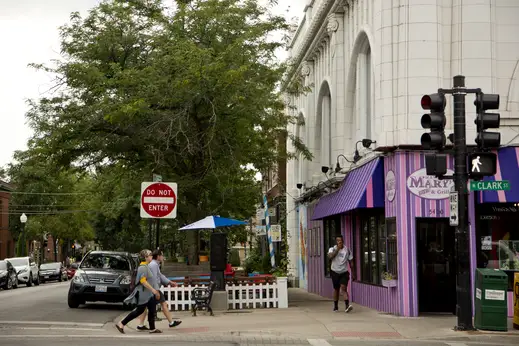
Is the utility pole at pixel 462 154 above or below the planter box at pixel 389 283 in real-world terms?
above

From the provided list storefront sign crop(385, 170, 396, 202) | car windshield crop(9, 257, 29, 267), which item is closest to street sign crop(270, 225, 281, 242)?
storefront sign crop(385, 170, 396, 202)

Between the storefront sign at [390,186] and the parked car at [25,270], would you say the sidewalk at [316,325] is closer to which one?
the storefront sign at [390,186]

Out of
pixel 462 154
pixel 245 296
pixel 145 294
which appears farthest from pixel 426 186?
pixel 145 294

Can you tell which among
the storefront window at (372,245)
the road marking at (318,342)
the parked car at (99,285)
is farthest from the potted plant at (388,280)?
the parked car at (99,285)

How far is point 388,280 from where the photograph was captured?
1828 centimetres

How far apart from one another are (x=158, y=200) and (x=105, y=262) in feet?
23.7

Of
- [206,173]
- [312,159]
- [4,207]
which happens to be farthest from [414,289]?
[4,207]

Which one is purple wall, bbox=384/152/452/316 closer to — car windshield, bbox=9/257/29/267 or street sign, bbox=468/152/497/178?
street sign, bbox=468/152/497/178

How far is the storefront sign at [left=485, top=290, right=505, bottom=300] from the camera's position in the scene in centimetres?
1472

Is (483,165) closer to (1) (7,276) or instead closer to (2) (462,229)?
(2) (462,229)

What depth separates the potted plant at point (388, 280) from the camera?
1805cm

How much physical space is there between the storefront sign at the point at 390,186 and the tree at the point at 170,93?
17.6 ft

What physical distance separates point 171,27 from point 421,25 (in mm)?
8431

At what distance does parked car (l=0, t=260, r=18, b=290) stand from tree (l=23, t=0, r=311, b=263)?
15.2 meters
